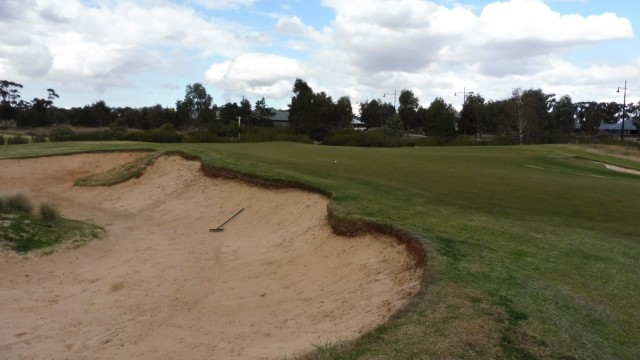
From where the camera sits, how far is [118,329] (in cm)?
828

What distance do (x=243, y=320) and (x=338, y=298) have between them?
1557mm

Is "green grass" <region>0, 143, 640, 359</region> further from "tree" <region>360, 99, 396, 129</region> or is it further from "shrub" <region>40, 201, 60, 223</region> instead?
"tree" <region>360, 99, 396, 129</region>

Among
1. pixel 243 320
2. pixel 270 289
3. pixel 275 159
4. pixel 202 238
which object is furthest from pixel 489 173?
pixel 243 320

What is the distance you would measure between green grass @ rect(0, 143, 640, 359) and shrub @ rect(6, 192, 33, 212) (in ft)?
23.2

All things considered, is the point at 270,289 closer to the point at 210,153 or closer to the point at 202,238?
the point at 202,238

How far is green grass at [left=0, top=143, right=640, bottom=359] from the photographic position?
17.4 feet

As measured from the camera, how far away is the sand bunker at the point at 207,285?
7.13 m

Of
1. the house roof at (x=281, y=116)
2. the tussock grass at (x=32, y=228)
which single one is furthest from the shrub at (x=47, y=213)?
the house roof at (x=281, y=116)

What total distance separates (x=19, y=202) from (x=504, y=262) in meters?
12.6

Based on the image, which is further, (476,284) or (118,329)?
(118,329)

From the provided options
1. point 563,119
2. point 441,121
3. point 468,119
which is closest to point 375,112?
point 468,119

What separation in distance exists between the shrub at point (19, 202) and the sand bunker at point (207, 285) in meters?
2.26

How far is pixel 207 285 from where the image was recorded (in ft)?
34.9

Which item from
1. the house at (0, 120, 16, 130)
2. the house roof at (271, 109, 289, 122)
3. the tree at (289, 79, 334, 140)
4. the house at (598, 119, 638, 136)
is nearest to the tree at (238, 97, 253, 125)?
the tree at (289, 79, 334, 140)
